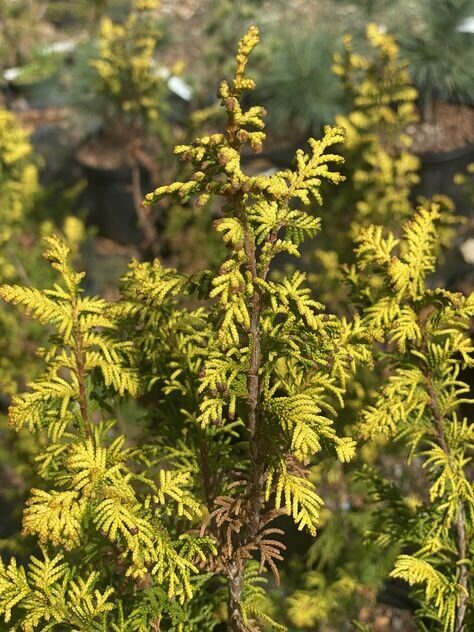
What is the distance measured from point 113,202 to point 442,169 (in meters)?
2.68

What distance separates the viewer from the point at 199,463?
1.76m

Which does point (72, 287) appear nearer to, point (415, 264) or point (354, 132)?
point (415, 264)

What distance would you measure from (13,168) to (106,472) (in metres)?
2.51

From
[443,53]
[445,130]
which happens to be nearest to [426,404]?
[445,130]

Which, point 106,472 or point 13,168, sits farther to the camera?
point 13,168

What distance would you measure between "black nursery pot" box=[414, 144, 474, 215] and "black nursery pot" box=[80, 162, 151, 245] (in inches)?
87.1

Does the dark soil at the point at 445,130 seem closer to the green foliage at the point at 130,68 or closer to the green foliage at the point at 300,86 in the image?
the green foliage at the point at 300,86

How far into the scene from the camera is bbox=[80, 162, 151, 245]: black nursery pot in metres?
5.36

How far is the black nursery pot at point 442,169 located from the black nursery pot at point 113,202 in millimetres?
2211

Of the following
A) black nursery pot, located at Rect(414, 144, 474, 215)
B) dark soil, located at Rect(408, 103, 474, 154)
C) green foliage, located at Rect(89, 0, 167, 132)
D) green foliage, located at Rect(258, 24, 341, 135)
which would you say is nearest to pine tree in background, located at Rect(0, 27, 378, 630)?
green foliage, located at Rect(89, 0, 167, 132)

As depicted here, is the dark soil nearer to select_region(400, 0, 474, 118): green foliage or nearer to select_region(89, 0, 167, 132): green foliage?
select_region(400, 0, 474, 118): green foliage

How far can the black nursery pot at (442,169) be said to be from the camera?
4.93 meters

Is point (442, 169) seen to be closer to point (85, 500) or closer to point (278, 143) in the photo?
point (278, 143)

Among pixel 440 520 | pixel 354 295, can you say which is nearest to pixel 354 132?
pixel 354 295
